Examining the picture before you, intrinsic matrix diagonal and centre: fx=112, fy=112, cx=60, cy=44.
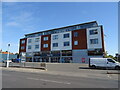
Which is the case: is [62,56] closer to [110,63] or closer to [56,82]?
[110,63]

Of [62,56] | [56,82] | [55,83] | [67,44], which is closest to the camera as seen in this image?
[55,83]

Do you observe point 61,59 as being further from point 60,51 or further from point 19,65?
point 19,65

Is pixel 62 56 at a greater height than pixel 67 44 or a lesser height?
lesser

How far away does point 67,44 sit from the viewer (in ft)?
163

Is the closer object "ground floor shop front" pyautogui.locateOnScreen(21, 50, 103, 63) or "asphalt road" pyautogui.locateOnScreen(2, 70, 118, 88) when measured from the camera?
"asphalt road" pyautogui.locateOnScreen(2, 70, 118, 88)

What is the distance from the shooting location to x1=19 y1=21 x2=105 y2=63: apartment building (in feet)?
141

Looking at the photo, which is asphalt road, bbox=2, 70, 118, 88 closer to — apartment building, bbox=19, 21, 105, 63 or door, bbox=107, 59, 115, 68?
door, bbox=107, 59, 115, 68

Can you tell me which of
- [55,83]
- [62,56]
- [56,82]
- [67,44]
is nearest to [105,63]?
[56,82]

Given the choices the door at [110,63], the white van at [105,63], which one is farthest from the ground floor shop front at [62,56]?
the door at [110,63]

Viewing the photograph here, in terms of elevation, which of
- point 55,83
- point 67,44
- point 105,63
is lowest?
point 105,63

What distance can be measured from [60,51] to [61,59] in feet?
11.9

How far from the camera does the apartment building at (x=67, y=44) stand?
43050 mm

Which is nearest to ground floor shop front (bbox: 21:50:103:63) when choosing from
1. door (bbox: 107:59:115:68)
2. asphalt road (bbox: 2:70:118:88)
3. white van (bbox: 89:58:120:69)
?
white van (bbox: 89:58:120:69)

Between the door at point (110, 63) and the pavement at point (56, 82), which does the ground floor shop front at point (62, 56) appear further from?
the pavement at point (56, 82)
